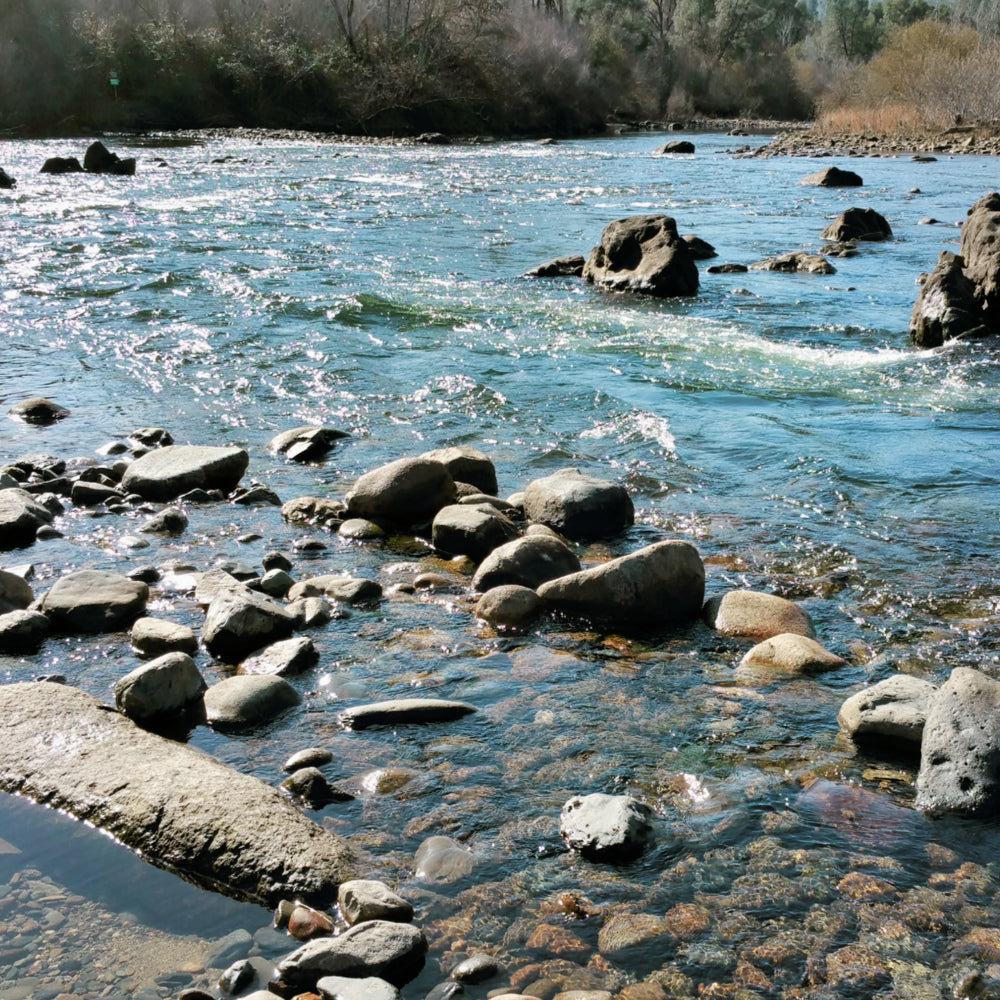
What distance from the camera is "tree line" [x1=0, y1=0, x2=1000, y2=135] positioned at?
119 feet

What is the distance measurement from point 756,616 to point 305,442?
3211mm

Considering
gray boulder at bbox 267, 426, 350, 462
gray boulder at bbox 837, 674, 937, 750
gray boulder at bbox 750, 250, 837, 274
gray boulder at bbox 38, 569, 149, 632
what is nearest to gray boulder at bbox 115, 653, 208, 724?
gray boulder at bbox 38, 569, 149, 632

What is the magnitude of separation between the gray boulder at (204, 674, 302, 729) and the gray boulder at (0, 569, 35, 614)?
3.79 ft

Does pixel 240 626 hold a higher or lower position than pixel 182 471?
lower

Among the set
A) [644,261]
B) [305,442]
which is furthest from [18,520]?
[644,261]

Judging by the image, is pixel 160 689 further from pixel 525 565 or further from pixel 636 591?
pixel 636 591

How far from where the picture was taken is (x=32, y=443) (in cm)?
655

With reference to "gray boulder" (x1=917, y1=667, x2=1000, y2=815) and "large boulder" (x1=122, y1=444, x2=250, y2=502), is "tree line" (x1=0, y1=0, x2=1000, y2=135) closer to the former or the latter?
"large boulder" (x1=122, y1=444, x2=250, y2=502)

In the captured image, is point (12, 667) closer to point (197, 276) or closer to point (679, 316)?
point (679, 316)

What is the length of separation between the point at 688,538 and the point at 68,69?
37382 millimetres

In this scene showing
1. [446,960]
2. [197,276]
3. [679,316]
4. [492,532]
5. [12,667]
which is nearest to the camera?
[446,960]

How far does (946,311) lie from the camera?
8.81 meters

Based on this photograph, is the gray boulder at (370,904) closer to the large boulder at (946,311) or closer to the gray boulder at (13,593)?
the gray boulder at (13,593)

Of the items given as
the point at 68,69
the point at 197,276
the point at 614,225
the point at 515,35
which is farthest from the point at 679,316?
the point at 515,35
